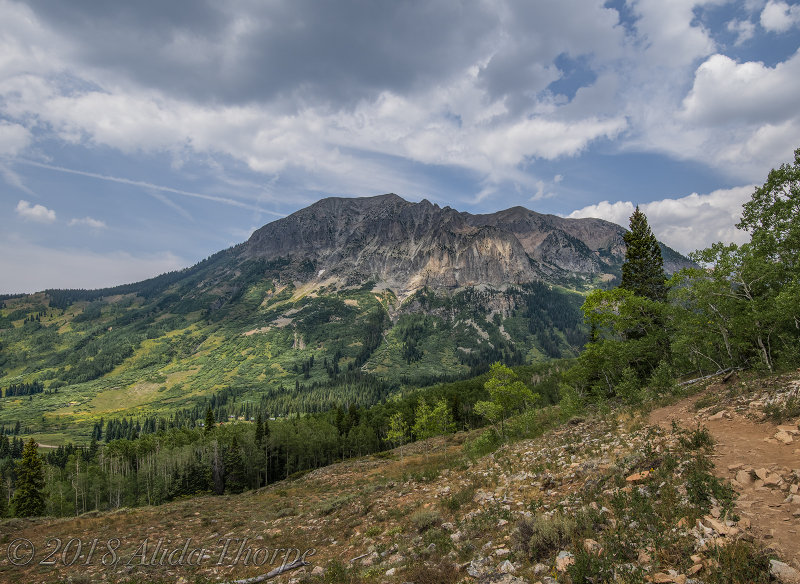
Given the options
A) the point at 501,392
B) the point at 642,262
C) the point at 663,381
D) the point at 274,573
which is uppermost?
the point at 642,262

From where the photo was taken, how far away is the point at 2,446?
426 feet

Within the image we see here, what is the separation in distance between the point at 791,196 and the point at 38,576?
55.4 metres

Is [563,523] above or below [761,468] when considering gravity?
below

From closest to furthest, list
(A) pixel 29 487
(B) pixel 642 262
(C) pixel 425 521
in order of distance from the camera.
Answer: (C) pixel 425 521 → (B) pixel 642 262 → (A) pixel 29 487

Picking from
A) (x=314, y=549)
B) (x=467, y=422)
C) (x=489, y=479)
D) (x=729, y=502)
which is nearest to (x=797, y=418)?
(x=729, y=502)

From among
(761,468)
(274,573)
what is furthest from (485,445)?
(761,468)

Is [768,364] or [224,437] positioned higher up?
[768,364]

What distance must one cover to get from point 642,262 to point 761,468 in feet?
135

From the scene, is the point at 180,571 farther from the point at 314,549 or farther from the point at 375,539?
the point at 375,539

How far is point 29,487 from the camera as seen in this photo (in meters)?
57.6

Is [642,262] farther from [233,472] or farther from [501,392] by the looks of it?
[233,472]

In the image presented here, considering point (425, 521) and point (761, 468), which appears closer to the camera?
point (761, 468)

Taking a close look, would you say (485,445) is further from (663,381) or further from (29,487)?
(29,487)

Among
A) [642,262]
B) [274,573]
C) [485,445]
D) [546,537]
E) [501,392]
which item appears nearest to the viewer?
[546,537]
